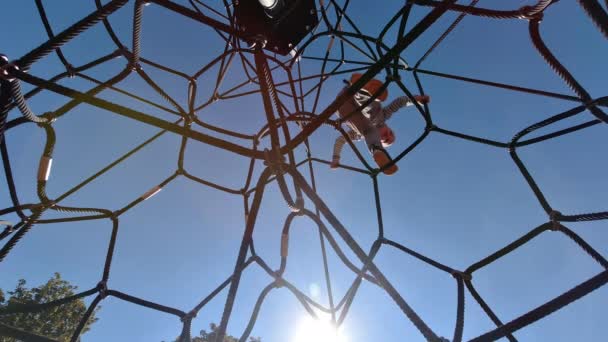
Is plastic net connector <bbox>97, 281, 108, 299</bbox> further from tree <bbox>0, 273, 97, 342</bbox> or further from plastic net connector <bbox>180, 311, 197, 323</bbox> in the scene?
tree <bbox>0, 273, 97, 342</bbox>

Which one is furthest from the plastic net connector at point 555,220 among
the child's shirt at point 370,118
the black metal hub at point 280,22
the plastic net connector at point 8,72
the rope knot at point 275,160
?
Answer: the child's shirt at point 370,118

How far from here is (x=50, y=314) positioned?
566 inches

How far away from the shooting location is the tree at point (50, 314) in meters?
13.5

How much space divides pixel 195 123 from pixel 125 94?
0.65 metres

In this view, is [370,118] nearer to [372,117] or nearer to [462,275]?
[372,117]

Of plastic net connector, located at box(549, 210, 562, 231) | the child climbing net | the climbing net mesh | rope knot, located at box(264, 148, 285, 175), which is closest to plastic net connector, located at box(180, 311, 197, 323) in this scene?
the climbing net mesh

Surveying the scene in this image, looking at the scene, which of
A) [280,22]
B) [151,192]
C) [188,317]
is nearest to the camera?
[188,317]

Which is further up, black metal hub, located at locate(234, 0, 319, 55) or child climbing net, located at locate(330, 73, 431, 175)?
child climbing net, located at locate(330, 73, 431, 175)

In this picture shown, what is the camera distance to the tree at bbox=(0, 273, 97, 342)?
44.3ft

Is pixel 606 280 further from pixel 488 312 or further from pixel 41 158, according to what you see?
pixel 41 158

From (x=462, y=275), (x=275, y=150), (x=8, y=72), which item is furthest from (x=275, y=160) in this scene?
(x=462, y=275)

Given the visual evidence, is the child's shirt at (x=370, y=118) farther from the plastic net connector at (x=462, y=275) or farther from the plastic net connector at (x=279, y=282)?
the plastic net connector at (x=279, y=282)

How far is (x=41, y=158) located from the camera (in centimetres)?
194

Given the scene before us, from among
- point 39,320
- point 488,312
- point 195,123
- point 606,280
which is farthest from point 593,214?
point 39,320
